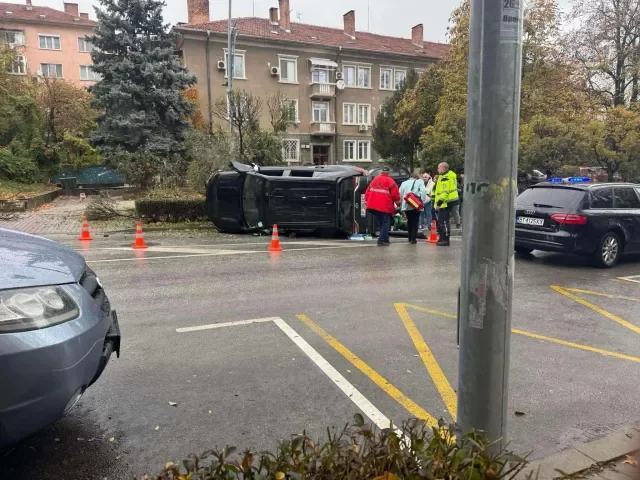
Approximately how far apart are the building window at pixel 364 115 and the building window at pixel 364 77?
167cm

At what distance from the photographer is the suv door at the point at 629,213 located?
9.33 m

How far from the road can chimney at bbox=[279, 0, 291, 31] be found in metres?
35.8

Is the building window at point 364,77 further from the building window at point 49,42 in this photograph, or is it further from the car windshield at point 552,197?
the car windshield at point 552,197

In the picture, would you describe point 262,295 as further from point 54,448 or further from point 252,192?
point 252,192

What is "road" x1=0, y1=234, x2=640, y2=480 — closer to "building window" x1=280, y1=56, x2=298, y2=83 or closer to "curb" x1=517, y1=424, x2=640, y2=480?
"curb" x1=517, y1=424, x2=640, y2=480

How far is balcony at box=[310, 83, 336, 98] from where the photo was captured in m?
38.9

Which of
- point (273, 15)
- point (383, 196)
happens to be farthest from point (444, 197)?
point (273, 15)

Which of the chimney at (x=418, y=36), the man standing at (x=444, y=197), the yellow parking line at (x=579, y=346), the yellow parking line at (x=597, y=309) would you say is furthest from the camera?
the chimney at (x=418, y=36)

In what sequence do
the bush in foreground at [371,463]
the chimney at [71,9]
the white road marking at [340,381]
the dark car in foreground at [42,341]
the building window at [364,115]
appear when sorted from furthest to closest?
the chimney at [71,9] → the building window at [364,115] → the white road marking at [340,381] → the dark car in foreground at [42,341] → the bush in foreground at [371,463]

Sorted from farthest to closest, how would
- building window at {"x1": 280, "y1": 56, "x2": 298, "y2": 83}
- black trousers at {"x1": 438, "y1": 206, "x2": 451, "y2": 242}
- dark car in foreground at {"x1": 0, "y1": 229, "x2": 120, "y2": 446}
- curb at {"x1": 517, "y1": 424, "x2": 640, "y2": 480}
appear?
building window at {"x1": 280, "y1": 56, "x2": 298, "y2": 83}
black trousers at {"x1": 438, "y1": 206, "x2": 451, "y2": 242}
curb at {"x1": 517, "y1": 424, "x2": 640, "y2": 480}
dark car in foreground at {"x1": 0, "y1": 229, "x2": 120, "y2": 446}

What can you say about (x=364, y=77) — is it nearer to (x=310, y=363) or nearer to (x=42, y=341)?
(x=310, y=363)

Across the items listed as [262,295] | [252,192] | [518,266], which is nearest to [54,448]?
[262,295]

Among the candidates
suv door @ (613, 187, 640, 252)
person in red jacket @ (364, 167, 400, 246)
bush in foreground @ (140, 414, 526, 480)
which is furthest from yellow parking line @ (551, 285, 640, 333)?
bush in foreground @ (140, 414, 526, 480)

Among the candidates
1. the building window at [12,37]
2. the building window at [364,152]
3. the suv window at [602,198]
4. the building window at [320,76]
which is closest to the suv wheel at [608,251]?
the suv window at [602,198]
